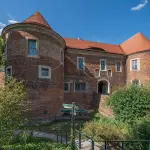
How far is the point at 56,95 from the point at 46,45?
5.43m

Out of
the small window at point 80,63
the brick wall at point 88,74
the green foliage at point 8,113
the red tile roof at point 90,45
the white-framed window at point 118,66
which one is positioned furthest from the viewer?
the white-framed window at point 118,66

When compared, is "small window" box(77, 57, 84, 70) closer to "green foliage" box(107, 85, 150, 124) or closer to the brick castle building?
the brick castle building

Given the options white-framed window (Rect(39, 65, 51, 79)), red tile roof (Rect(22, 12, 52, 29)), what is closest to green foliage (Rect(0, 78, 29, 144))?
white-framed window (Rect(39, 65, 51, 79))

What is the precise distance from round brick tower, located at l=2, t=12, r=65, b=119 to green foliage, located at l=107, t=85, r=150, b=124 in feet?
21.4

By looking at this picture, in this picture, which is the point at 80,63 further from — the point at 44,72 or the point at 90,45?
the point at 44,72

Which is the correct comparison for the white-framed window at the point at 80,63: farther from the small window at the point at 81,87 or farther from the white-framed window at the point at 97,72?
the small window at the point at 81,87

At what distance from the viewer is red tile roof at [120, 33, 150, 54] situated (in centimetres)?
2612

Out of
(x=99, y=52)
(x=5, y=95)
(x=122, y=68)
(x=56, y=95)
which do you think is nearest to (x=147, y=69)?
(x=122, y=68)

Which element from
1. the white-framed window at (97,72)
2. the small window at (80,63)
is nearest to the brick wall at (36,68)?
the small window at (80,63)

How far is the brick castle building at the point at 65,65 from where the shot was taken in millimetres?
17406

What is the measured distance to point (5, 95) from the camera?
7.22 metres

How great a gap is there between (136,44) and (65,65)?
12.1 metres

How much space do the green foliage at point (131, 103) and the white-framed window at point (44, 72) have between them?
709cm

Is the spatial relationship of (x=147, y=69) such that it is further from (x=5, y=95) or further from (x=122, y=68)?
(x=5, y=95)
